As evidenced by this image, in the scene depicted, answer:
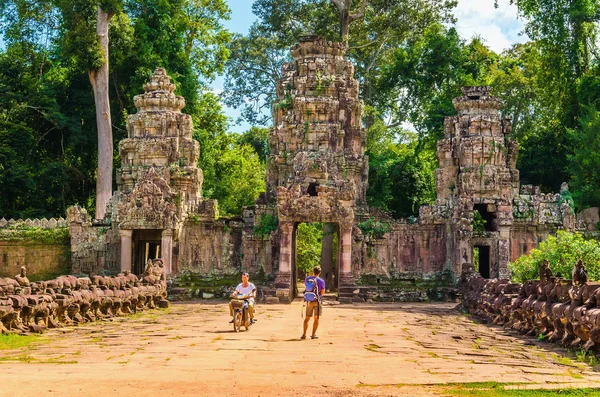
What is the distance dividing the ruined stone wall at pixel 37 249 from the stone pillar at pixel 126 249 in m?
2.77

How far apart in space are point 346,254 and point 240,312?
30.8 feet

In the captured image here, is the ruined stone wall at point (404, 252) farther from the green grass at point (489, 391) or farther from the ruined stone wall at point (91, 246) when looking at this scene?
the green grass at point (489, 391)

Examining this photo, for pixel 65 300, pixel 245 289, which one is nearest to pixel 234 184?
pixel 65 300

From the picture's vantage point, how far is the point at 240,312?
1466cm

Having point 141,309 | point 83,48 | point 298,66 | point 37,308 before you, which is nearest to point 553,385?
point 37,308

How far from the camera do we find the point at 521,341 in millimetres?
13281

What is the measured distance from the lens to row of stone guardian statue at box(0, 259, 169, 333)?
1312 cm

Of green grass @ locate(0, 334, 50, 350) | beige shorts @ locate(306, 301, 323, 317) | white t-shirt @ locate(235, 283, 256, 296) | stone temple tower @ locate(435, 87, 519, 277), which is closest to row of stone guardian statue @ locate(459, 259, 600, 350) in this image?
beige shorts @ locate(306, 301, 323, 317)

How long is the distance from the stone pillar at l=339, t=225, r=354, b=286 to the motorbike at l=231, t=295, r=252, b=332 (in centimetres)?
894

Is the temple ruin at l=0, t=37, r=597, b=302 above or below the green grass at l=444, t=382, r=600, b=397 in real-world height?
above

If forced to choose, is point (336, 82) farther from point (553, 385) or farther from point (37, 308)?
point (553, 385)

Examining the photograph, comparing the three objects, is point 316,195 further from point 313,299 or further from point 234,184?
point 234,184

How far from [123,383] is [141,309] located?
11453 mm

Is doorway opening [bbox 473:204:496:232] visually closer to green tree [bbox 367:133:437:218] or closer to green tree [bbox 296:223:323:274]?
green tree [bbox 367:133:437:218]
